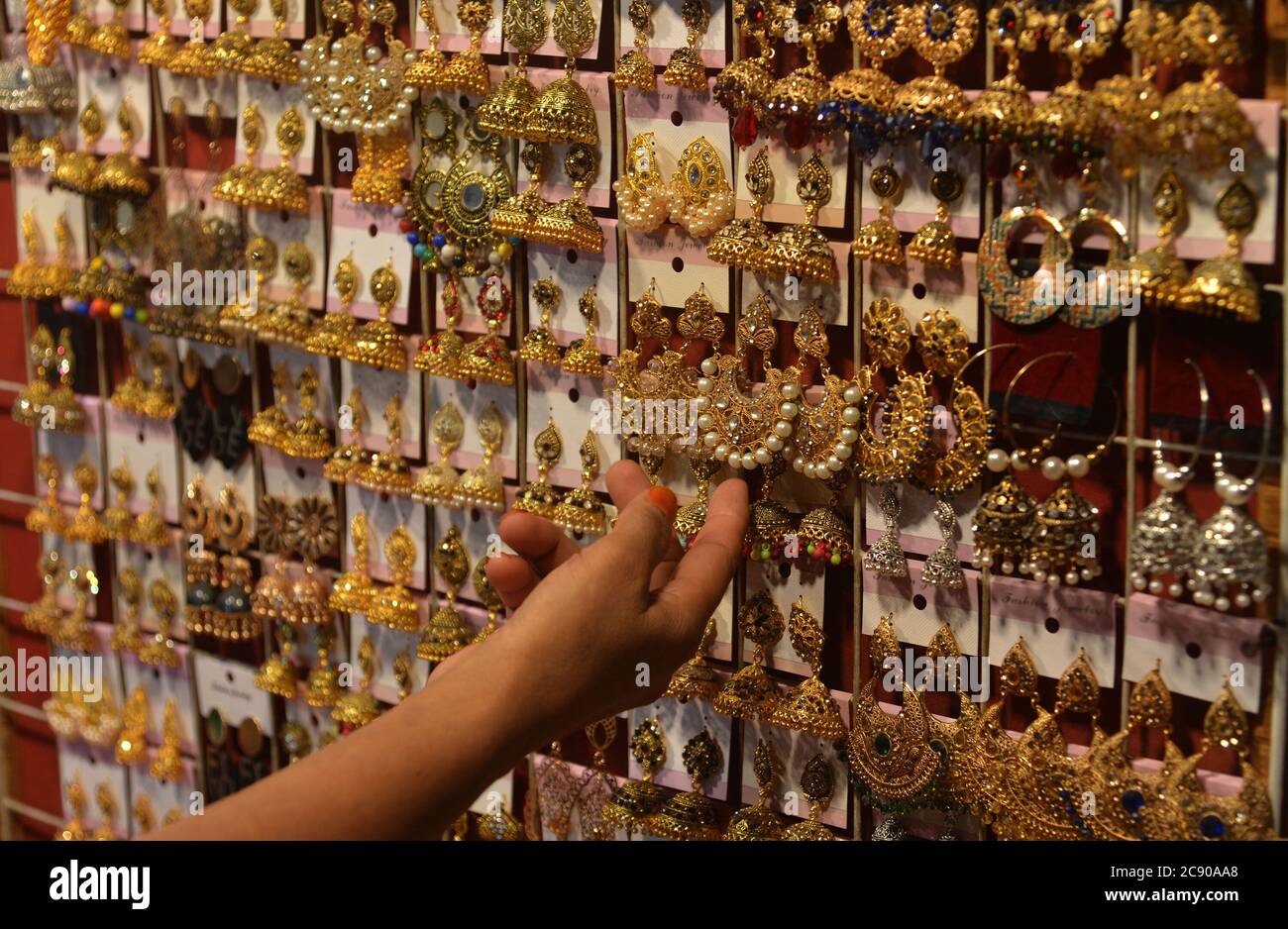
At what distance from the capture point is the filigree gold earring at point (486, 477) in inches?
70.2

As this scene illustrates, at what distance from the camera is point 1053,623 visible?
1448 mm

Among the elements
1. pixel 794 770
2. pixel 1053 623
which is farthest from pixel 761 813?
pixel 1053 623

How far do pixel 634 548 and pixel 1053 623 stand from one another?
0.50 m

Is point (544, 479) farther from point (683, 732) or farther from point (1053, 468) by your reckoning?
point (1053, 468)

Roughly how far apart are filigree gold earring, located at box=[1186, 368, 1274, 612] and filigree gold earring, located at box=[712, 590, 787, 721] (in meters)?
0.48

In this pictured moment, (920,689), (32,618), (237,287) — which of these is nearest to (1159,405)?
(920,689)

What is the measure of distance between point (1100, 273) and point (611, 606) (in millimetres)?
569

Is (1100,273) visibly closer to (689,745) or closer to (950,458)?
(950,458)

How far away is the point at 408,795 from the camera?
3.48 feet

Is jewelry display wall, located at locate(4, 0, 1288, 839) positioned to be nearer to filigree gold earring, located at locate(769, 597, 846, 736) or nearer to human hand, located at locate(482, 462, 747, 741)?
filigree gold earring, located at locate(769, 597, 846, 736)

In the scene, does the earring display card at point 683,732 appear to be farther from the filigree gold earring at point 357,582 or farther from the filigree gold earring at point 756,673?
the filigree gold earring at point 357,582

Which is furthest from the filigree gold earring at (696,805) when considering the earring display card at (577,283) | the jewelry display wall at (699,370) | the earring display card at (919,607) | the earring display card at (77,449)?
the earring display card at (77,449)

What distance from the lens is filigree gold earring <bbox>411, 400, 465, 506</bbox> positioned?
1.81m

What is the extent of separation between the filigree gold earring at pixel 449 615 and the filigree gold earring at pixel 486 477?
91 mm
